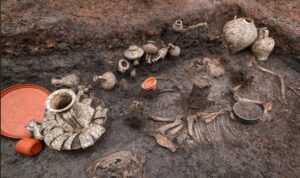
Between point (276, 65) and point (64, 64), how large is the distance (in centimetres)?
445

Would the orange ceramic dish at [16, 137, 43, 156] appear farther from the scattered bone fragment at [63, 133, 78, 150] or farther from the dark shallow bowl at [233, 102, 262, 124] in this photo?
the dark shallow bowl at [233, 102, 262, 124]

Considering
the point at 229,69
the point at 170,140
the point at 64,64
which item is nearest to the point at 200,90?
the point at 170,140

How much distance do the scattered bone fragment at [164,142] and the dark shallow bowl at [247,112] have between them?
1.31 metres

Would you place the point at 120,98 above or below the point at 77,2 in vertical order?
below

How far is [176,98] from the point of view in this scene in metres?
5.25

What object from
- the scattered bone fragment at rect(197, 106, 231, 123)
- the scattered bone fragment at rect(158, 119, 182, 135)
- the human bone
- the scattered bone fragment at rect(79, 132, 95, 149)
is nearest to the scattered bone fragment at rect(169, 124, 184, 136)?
the scattered bone fragment at rect(158, 119, 182, 135)

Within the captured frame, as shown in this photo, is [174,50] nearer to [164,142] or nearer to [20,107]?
[164,142]

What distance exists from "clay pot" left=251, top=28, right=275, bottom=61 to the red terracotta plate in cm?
437

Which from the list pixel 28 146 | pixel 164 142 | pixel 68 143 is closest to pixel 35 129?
pixel 28 146

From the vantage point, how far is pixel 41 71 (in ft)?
17.7

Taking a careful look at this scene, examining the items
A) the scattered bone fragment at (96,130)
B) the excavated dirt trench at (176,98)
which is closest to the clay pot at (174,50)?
the excavated dirt trench at (176,98)

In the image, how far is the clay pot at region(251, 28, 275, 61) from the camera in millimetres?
5926

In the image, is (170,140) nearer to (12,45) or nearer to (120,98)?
(120,98)

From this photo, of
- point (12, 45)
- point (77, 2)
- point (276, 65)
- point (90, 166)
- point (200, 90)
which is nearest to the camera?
point (90, 166)
